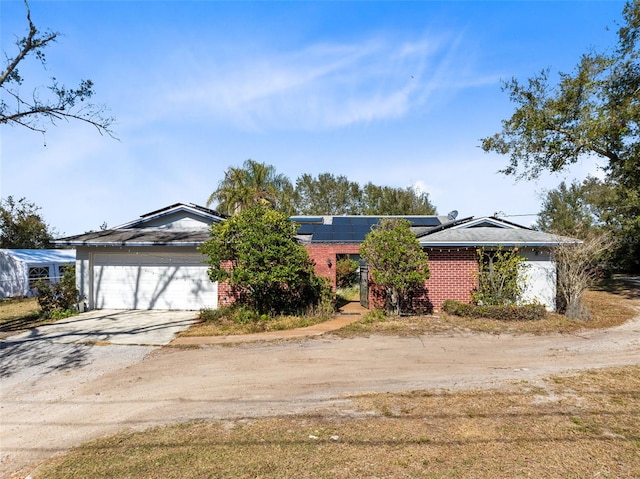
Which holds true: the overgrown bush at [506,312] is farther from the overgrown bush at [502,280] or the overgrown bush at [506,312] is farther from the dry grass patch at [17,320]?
the dry grass patch at [17,320]

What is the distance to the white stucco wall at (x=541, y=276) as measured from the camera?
1256 cm

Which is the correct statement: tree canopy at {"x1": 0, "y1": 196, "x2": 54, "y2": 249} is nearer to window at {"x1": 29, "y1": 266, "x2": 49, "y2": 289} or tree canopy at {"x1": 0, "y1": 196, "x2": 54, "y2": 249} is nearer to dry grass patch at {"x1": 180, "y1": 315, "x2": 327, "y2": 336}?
window at {"x1": 29, "y1": 266, "x2": 49, "y2": 289}

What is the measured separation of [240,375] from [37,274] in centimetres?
2128

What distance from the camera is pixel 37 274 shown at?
21891 mm

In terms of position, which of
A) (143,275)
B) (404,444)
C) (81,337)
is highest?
(143,275)

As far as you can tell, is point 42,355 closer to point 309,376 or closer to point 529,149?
point 309,376

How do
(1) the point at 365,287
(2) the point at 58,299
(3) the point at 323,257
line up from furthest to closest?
(3) the point at 323,257, (1) the point at 365,287, (2) the point at 58,299

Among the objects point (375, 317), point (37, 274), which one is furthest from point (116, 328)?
point (37, 274)

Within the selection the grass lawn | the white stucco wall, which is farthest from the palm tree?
the grass lawn

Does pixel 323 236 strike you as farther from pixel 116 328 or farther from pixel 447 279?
pixel 116 328

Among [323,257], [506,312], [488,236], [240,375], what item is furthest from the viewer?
[323,257]

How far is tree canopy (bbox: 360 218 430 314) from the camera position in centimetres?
1135

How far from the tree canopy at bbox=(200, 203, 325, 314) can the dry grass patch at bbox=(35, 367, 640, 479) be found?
604cm

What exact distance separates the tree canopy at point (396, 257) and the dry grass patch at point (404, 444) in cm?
600
